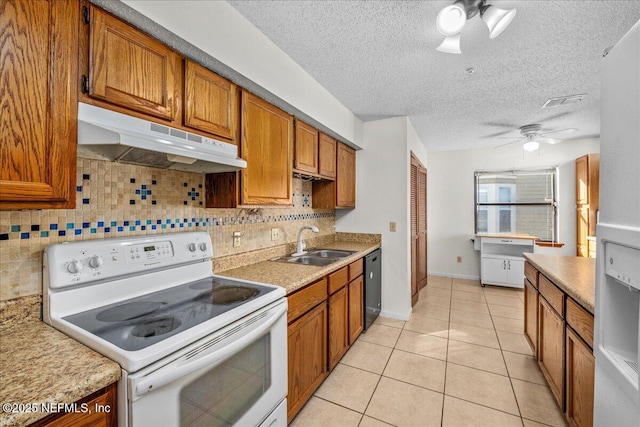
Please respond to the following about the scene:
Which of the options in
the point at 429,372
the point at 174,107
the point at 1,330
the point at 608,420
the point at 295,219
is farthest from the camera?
the point at 295,219

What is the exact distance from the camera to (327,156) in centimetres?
277

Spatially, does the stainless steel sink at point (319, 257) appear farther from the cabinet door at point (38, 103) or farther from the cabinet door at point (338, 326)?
the cabinet door at point (38, 103)

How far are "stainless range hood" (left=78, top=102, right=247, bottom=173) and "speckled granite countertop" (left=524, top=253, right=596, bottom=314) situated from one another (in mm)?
1817

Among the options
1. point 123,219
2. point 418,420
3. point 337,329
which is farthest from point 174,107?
point 418,420

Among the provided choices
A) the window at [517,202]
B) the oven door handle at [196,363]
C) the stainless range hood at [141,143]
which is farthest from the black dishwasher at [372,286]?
the window at [517,202]

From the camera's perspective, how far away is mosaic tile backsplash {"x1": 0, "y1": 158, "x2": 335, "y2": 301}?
1048 millimetres

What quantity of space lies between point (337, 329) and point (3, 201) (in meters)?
1.98

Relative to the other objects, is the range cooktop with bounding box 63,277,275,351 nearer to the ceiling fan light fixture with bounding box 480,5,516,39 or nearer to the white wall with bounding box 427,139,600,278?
the ceiling fan light fixture with bounding box 480,5,516,39

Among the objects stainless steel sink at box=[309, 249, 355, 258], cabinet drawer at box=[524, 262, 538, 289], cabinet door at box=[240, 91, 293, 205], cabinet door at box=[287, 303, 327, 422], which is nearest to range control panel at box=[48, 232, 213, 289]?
cabinet door at box=[240, 91, 293, 205]

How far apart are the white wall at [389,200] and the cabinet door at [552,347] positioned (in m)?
1.31

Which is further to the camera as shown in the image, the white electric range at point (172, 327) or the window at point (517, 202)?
the window at point (517, 202)

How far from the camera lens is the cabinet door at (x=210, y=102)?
138cm

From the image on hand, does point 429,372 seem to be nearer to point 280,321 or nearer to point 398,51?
point 280,321

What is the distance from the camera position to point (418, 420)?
5.59ft
